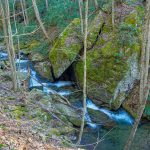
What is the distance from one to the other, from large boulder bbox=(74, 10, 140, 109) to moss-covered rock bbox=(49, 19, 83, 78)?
0.71 meters

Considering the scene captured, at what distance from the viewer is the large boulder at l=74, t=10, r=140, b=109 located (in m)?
12.7

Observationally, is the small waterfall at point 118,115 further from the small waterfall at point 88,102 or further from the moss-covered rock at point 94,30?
the moss-covered rock at point 94,30

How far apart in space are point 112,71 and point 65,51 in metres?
2.39

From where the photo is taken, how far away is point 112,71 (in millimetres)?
12859

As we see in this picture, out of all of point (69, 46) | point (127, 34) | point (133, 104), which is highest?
point (127, 34)

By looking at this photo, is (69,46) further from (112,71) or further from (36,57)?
(36,57)

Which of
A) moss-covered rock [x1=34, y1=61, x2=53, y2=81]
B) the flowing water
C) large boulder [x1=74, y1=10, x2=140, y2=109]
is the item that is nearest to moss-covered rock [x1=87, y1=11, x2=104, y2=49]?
large boulder [x1=74, y1=10, x2=140, y2=109]

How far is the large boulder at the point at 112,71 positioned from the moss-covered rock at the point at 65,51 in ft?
2.32

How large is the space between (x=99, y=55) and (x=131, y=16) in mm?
2343

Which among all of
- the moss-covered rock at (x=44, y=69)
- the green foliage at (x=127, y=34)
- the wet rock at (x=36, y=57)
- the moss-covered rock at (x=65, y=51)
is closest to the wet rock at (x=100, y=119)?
the moss-covered rock at (x=65, y=51)

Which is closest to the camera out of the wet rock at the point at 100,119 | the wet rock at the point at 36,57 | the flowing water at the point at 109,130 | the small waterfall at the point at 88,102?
the flowing water at the point at 109,130

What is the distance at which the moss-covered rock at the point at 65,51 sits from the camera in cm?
1371

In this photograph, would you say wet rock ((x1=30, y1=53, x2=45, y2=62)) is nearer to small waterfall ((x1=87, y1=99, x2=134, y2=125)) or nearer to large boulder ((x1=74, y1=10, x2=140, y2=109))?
large boulder ((x1=74, y1=10, x2=140, y2=109))

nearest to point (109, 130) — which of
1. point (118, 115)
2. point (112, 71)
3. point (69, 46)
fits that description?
point (118, 115)
